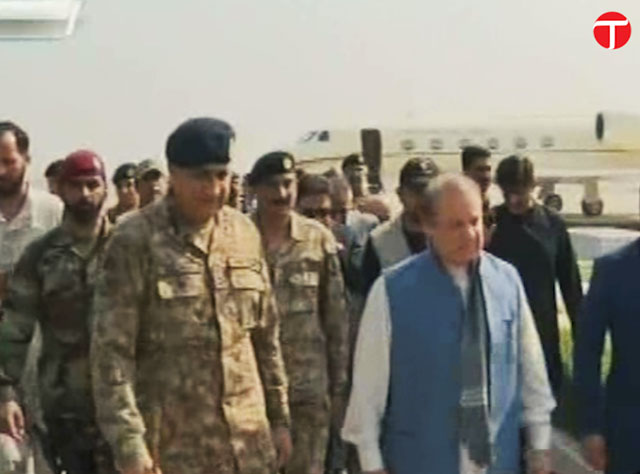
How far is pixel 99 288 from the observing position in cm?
434

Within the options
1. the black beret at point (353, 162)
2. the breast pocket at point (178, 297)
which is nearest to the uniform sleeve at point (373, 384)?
the breast pocket at point (178, 297)

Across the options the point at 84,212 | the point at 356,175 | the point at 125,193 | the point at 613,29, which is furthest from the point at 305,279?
the point at 613,29

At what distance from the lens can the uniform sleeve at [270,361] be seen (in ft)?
14.9

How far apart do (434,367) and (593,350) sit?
541 mm

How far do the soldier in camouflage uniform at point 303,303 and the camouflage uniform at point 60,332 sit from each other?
1.97 feet

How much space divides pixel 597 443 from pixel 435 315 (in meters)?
0.62

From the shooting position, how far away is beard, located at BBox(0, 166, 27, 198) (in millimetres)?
5691

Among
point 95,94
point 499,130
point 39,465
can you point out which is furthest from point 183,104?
point 39,465

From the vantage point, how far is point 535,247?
669 centimetres

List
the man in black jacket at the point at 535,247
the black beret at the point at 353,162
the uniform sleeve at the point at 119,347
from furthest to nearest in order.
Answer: the black beret at the point at 353,162
the man in black jacket at the point at 535,247
the uniform sleeve at the point at 119,347

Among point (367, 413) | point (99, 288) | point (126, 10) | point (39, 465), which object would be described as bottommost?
point (39, 465)

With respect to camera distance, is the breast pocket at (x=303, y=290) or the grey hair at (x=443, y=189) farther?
the breast pocket at (x=303, y=290)

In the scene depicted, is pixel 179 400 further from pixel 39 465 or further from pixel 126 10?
pixel 126 10

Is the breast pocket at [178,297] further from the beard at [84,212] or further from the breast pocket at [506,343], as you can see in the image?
the beard at [84,212]
